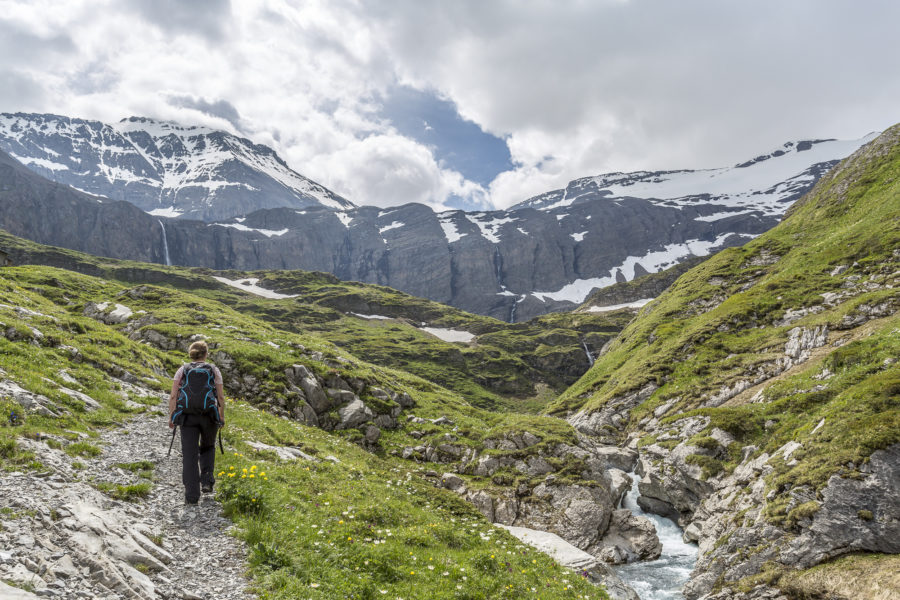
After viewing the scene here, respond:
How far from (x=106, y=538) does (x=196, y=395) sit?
13.2 feet

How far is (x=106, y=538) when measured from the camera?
888 centimetres

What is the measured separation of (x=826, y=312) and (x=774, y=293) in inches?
533

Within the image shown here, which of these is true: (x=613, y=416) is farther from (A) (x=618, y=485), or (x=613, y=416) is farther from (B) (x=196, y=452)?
(B) (x=196, y=452)

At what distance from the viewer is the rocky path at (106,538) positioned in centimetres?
725

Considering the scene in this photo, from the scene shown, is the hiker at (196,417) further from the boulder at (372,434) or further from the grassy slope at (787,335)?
the grassy slope at (787,335)

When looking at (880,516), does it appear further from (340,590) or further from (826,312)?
(826,312)

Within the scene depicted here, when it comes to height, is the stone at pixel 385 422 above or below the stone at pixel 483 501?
above

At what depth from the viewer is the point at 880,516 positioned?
65.9 ft

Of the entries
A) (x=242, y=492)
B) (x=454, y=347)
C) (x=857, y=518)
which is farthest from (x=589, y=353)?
(x=242, y=492)

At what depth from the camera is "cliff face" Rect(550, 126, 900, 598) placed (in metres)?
21.7

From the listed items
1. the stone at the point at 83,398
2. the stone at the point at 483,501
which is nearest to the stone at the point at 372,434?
the stone at the point at 483,501

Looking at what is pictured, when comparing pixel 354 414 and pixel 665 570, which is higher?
pixel 354 414

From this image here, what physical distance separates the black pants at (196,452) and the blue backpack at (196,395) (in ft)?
0.69

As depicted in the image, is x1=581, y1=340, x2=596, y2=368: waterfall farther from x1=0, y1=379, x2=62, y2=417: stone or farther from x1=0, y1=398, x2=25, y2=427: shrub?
x1=0, y1=398, x2=25, y2=427: shrub
